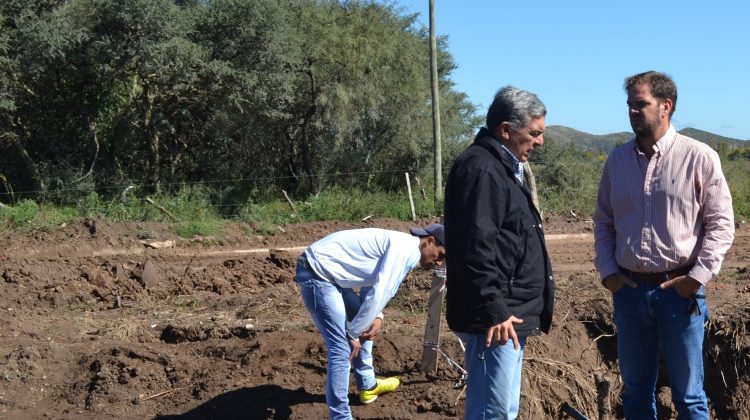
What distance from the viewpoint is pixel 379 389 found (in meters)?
5.75

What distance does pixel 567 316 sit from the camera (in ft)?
23.5

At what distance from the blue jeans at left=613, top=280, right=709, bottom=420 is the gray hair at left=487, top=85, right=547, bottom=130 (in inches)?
45.0

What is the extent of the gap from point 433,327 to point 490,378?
7.34 ft

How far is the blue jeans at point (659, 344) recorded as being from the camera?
406 cm

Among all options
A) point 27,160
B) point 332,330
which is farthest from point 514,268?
point 27,160

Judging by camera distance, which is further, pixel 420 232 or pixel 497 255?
pixel 420 232

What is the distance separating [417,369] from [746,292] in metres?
3.86

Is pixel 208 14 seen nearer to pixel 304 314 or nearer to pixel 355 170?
pixel 355 170

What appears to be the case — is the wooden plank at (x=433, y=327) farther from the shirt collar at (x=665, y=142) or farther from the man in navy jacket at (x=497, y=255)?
the shirt collar at (x=665, y=142)

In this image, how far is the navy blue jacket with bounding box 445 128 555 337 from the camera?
355 centimetres

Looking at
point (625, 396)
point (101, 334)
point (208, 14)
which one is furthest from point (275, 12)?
point (625, 396)

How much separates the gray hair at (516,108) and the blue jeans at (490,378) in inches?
38.8

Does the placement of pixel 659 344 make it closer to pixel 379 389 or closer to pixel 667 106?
pixel 667 106

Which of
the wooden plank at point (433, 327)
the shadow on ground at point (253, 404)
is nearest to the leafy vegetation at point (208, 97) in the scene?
the shadow on ground at point (253, 404)
